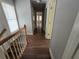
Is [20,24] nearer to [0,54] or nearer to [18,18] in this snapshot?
[18,18]

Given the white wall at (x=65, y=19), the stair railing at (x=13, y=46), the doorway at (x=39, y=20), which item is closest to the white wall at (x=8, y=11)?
the stair railing at (x=13, y=46)

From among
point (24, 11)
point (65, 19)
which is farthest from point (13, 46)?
point (24, 11)

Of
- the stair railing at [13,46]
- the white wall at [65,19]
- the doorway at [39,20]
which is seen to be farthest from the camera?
the doorway at [39,20]

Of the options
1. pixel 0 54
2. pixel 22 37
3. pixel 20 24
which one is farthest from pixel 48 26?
pixel 0 54

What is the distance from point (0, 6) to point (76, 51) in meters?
3.17

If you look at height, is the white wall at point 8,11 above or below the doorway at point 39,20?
above

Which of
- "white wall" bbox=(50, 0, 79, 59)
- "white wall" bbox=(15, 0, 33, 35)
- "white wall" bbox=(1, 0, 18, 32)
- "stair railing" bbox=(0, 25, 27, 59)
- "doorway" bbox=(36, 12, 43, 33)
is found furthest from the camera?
"doorway" bbox=(36, 12, 43, 33)

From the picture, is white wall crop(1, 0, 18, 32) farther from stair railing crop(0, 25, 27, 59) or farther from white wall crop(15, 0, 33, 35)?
stair railing crop(0, 25, 27, 59)

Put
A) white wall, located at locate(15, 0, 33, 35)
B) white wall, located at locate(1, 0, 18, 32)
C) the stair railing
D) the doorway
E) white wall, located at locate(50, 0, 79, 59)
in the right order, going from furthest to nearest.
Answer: the doorway, white wall, located at locate(15, 0, 33, 35), white wall, located at locate(1, 0, 18, 32), the stair railing, white wall, located at locate(50, 0, 79, 59)

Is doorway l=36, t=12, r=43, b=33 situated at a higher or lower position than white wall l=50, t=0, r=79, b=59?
lower

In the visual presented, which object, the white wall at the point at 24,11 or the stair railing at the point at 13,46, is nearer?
the stair railing at the point at 13,46

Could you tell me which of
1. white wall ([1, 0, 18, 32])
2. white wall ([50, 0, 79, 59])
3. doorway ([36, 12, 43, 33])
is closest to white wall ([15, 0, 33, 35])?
white wall ([1, 0, 18, 32])

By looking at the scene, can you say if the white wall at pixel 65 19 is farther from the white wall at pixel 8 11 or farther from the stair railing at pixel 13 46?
the white wall at pixel 8 11

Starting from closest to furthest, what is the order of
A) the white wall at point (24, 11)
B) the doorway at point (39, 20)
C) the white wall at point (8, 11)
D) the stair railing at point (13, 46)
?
1. the stair railing at point (13, 46)
2. the white wall at point (8, 11)
3. the white wall at point (24, 11)
4. the doorway at point (39, 20)
